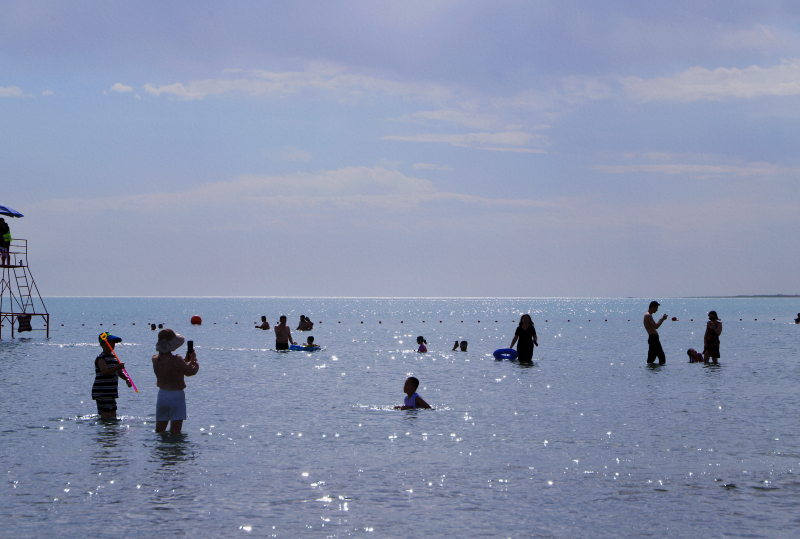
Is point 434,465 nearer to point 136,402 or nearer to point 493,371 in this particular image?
point 136,402

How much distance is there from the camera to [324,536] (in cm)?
771

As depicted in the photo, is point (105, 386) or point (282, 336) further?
point (282, 336)

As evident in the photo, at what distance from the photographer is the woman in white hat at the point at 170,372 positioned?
11.5 m

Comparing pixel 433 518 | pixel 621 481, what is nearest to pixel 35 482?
pixel 433 518

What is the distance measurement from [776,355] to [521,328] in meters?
17.7

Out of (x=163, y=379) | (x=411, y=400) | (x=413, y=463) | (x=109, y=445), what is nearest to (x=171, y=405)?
(x=163, y=379)

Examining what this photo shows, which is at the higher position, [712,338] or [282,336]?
[712,338]

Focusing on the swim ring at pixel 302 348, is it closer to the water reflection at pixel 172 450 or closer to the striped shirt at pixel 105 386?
the striped shirt at pixel 105 386

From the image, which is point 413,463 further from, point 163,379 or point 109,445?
point 109,445

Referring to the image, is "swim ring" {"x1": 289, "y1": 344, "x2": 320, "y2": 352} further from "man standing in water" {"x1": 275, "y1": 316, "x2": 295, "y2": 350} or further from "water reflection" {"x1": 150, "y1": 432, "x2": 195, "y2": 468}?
"water reflection" {"x1": 150, "y1": 432, "x2": 195, "y2": 468}

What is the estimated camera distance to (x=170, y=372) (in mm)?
11672

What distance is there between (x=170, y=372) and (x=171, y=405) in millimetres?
810

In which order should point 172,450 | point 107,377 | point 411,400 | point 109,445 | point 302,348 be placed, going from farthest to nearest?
point 302,348 < point 411,400 < point 107,377 < point 109,445 < point 172,450

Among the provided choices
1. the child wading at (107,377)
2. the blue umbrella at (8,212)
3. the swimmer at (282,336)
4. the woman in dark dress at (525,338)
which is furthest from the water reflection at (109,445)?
the blue umbrella at (8,212)
